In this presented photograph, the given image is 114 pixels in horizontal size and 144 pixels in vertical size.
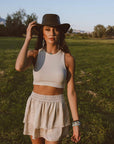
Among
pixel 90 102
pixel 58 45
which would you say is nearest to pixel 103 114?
pixel 90 102

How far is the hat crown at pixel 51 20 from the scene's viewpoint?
2596mm

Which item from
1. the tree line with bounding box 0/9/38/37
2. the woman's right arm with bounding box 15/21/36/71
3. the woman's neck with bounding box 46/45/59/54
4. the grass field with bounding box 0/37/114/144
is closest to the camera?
the woman's right arm with bounding box 15/21/36/71

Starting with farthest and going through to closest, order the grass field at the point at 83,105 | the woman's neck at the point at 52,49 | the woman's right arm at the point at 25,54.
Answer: the grass field at the point at 83,105 < the woman's neck at the point at 52,49 < the woman's right arm at the point at 25,54

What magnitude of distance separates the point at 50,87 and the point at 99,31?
300 ft

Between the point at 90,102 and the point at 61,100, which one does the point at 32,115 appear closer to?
the point at 61,100

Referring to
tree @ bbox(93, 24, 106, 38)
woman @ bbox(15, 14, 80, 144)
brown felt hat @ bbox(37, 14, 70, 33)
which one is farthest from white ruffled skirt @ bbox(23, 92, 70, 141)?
tree @ bbox(93, 24, 106, 38)

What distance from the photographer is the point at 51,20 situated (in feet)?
8.60

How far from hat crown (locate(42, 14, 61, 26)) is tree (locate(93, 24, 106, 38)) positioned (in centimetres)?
8842

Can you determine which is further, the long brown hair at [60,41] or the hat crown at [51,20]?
the long brown hair at [60,41]

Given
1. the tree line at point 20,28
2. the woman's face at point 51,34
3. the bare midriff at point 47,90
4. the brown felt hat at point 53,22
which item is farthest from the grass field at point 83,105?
the tree line at point 20,28

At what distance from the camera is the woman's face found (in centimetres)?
261

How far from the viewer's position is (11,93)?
7.72 meters

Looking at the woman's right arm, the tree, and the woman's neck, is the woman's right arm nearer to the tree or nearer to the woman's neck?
the woman's neck

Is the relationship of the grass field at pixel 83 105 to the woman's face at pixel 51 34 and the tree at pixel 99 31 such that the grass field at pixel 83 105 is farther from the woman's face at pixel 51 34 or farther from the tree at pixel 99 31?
the tree at pixel 99 31
